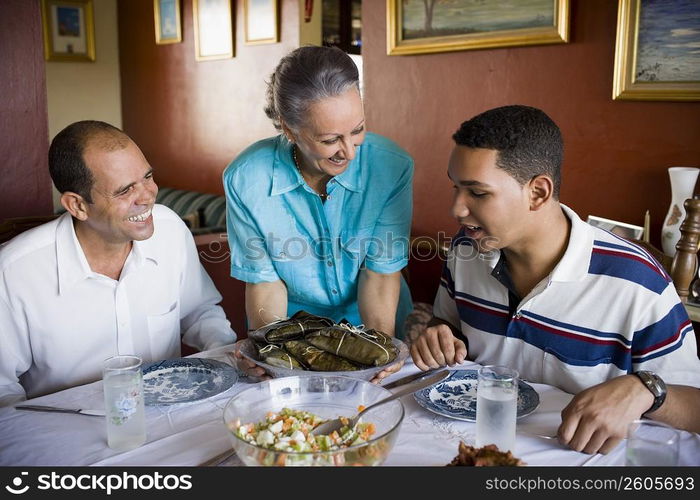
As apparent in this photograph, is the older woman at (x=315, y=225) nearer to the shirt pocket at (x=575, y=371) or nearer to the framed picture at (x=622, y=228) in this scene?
the shirt pocket at (x=575, y=371)

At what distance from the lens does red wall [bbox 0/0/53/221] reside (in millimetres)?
2633

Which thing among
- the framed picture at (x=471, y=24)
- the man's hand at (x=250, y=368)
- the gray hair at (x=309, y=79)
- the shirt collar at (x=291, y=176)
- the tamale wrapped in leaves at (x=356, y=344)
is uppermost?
the framed picture at (x=471, y=24)

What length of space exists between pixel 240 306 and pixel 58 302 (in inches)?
83.6

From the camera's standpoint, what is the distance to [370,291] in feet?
6.94

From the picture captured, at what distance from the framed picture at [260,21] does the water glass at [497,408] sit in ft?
15.2

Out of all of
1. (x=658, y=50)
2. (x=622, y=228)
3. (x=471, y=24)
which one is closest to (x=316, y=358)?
(x=622, y=228)

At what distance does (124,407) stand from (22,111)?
1892 mm

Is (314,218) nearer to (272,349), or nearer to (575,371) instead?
(272,349)

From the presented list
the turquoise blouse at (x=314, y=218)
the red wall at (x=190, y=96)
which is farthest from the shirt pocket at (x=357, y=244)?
the red wall at (x=190, y=96)

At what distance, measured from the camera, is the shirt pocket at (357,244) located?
2100 millimetres

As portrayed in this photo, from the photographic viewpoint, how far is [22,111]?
2691mm

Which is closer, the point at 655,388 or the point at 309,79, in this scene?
the point at 655,388

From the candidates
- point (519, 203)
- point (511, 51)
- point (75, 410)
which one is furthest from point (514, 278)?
point (511, 51)
